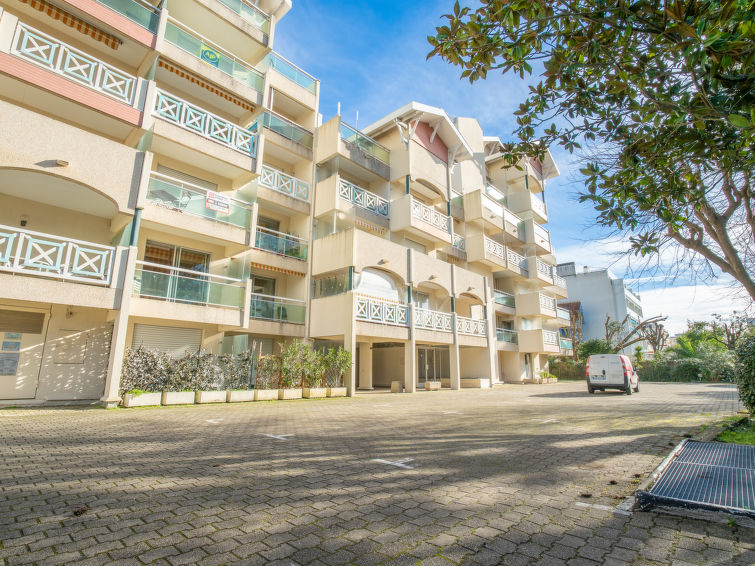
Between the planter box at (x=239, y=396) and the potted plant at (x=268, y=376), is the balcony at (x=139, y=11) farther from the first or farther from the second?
the planter box at (x=239, y=396)

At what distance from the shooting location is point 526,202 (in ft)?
113

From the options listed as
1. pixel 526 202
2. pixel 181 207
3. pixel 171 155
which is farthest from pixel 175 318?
pixel 526 202

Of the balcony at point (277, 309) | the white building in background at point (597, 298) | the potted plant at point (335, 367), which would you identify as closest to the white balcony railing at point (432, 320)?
the potted plant at point (335, 367)

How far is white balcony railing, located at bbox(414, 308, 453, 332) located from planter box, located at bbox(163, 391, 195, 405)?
35.7ft

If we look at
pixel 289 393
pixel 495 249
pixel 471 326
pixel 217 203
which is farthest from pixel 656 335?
pixel 217 203

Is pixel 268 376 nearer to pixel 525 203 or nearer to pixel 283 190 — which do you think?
pixel 283 190

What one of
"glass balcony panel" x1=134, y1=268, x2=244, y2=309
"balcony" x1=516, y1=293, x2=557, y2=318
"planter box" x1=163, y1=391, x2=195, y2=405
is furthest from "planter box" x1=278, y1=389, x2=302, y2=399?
"balcony" x1=516, y1=293, x2=557, y2=318

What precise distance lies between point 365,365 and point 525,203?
70.4 feet

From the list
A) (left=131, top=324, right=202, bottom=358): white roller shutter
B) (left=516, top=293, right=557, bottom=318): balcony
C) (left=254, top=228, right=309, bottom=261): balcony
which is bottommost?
(left=131, top=324, right=202, bottom=358): white roller shutter

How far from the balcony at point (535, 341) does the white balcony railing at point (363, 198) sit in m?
15.1

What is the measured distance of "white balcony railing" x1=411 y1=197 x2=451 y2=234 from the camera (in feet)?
72.9

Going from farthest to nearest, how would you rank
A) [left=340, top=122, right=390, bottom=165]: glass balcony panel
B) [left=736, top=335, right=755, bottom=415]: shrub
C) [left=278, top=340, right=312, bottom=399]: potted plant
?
[left=340, top=122, right=390, bottom=165]: glass balcony panel → [left=278, top=340, right=312, bottom=399]: potted plant → [left=736, top=335, right=755, bottom=415]: shrub

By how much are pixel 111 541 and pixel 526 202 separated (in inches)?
1414

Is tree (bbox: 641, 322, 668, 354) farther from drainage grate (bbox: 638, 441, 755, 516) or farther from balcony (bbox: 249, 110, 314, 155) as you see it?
drainage grate (bbox: 638, 441, 755, 516)
